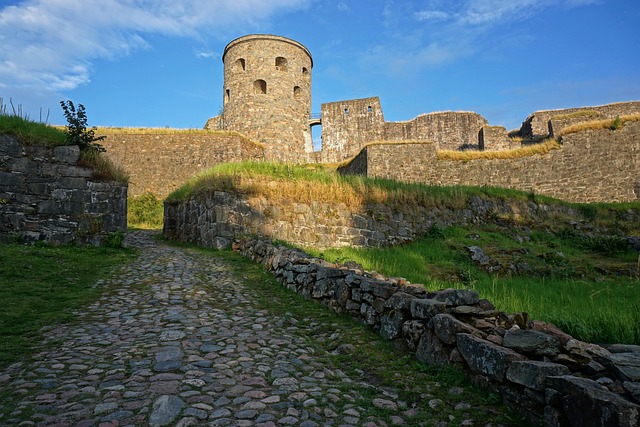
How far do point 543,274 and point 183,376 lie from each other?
9956 millimetres

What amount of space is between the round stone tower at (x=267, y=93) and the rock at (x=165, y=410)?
30.5 m

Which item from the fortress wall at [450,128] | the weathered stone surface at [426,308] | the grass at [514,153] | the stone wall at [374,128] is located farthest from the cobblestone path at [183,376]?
the stone wall at [374,128]

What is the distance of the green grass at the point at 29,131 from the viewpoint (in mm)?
10672

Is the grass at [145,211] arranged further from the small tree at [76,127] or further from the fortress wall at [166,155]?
the small tree at [76,127]

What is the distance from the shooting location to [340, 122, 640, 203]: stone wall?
2064cm

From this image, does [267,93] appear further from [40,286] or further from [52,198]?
[40,286]

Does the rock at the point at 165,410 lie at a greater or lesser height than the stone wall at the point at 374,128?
lesser

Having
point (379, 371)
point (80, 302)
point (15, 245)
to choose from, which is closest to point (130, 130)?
point (15, 245)

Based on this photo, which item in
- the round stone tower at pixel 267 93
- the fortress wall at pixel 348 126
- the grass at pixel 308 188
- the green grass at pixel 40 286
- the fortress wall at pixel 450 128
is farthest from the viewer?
the fortress wall at pixel 348 126

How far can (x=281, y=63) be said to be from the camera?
1403 inches

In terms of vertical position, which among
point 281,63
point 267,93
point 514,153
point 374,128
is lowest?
point 514,153

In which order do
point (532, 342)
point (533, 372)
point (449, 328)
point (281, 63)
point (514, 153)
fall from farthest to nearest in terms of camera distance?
1. point (281, 63)
2. point (514, 153)
3. point (449, 328)
4. point (532, 342)
5. point (533, 372)

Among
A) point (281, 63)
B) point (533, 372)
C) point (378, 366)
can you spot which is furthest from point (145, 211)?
point (533, 372)

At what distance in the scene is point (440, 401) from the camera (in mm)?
3451
